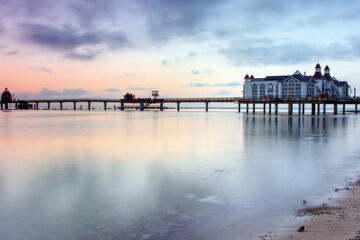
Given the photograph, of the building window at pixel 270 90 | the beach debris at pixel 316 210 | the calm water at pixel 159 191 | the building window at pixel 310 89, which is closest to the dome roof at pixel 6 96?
the building window at pixel 270 90

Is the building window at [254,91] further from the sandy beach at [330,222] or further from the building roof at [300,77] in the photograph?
the sandy beach at [330,222]

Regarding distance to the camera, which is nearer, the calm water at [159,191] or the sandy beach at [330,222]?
the sandy beach at [330,222]

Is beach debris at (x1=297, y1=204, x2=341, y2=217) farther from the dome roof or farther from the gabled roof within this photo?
the dome roof

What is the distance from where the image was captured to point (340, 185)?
11719 millimetres

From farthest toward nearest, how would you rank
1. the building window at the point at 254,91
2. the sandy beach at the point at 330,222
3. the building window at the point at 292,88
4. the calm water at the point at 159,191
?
the building window at the point at 254,91
the building window at the point at 292,88
the calm water at the point at 159,191
the sandy beach at the point at 330,222

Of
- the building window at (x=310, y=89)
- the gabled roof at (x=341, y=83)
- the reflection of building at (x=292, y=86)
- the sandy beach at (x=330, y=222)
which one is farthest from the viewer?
the gabled roof at (x=341, y=83)

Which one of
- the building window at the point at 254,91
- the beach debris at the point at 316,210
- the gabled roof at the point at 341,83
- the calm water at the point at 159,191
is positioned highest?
the gabled roof at the point at 341,83

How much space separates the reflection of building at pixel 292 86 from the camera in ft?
286

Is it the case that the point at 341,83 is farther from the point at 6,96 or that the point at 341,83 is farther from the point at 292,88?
the point at 6,96

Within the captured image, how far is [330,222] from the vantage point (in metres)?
7.70

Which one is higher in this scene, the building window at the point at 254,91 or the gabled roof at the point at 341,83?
the gabled roof at the point at 341,83

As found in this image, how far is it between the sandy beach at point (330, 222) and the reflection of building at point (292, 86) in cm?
7651

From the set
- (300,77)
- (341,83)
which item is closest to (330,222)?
(300,77)

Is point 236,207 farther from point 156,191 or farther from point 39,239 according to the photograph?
point 39,239
